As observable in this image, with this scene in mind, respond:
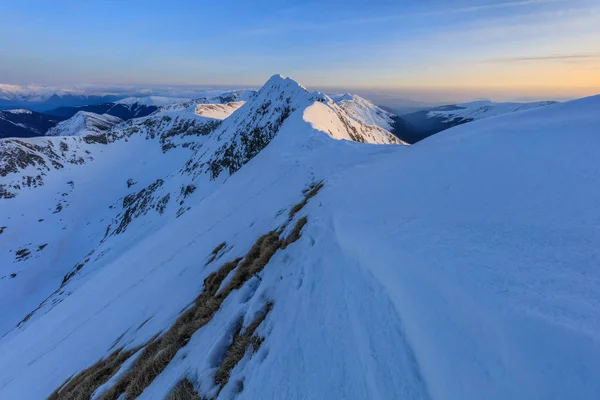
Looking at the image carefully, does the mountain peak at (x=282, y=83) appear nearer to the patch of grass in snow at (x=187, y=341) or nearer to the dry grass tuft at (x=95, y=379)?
the patch of grass in snow at (x=187, y=341)

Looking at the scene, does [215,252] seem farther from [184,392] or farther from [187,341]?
[184,392]

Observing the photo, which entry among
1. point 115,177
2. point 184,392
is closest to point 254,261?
point 184,392

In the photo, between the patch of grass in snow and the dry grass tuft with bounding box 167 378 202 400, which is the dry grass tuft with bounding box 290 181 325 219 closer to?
the patch of grass in snow

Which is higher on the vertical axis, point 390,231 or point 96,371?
point 390,231

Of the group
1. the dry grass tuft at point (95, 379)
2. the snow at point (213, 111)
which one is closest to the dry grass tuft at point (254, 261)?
the dry grass tuft at point (95, 379)

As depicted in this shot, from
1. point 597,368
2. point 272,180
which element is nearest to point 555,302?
point 597,368

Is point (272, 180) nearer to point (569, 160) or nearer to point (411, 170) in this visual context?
point (411, 170)
